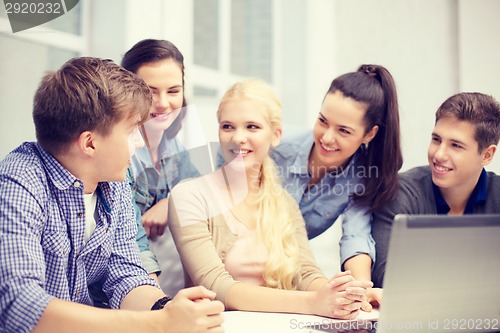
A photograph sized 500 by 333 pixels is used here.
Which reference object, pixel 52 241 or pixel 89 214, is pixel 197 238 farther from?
pixel 52 241

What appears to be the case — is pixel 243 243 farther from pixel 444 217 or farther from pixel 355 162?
pixel 444 217

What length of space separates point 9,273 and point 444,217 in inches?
28.7

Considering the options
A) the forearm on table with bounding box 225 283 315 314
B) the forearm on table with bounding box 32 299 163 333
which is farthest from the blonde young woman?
the forearm on table with bounding box 32 299 163 333

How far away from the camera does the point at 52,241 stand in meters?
1.12

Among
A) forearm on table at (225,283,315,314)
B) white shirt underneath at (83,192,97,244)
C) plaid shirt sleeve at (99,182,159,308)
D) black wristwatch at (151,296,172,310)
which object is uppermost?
white shirt underneath at (83,192,97,244)

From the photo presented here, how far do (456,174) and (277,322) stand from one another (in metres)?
0.88

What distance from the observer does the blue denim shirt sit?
157 centimetres

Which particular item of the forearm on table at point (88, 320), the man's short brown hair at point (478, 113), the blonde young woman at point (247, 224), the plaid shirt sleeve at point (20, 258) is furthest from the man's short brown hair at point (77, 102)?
the man's short brown hair at point (478, 113)

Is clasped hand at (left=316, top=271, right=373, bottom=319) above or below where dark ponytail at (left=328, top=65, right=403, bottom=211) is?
below

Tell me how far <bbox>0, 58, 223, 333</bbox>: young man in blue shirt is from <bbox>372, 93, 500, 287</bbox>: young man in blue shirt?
833 mm

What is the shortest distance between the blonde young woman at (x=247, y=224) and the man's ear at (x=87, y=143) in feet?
1.38

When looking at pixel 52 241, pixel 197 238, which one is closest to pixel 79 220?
pixel 52 241

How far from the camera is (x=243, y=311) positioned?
1.35 m

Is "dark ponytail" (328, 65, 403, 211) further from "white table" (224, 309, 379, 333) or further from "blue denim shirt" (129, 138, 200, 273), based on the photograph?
"white table" (224, 309, 379, 333)
